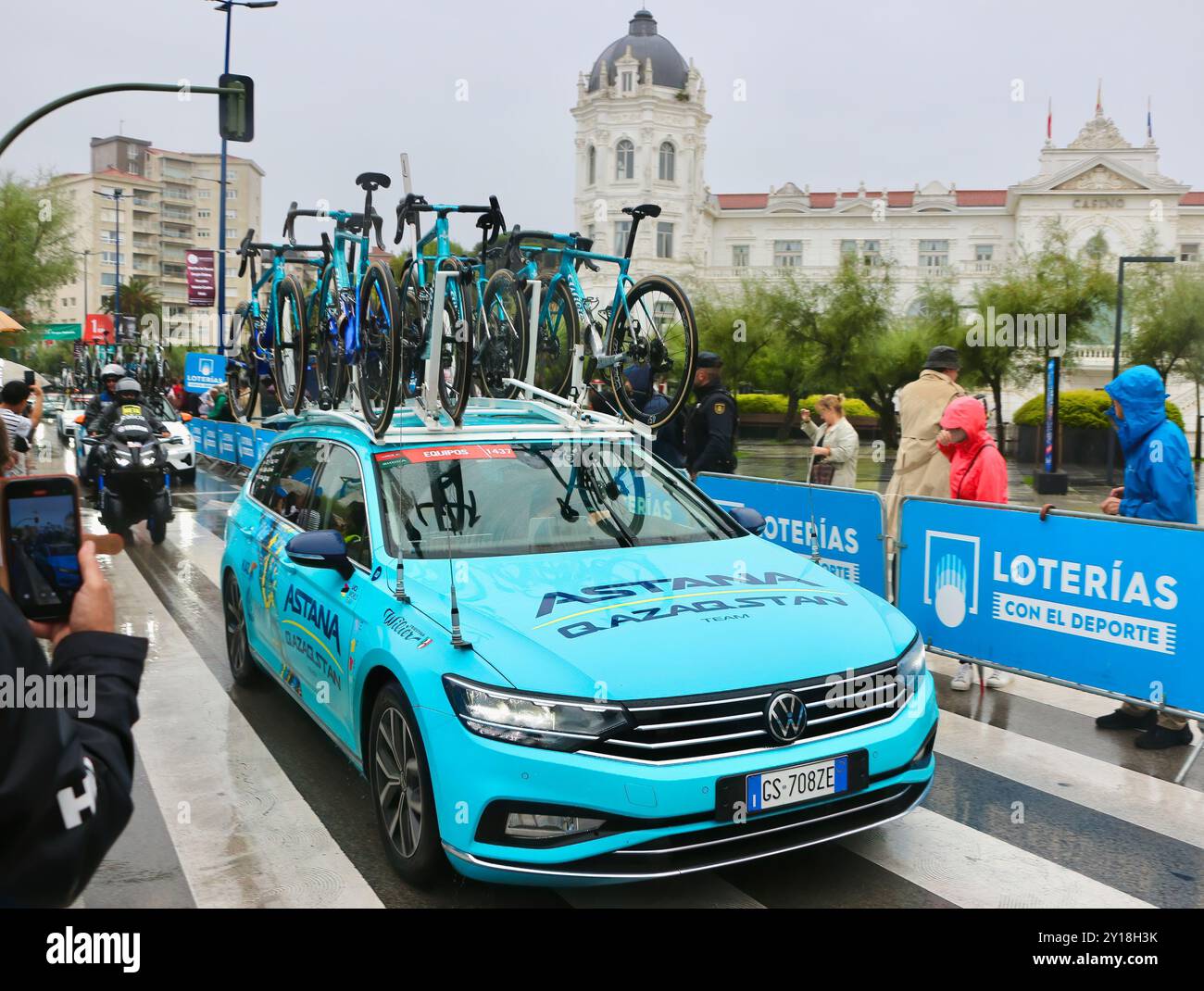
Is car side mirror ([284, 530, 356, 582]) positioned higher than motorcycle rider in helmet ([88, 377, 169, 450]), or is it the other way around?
motorcycle rider in helmet ([88, 377, 169, 450])

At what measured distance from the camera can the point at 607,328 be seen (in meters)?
7.08

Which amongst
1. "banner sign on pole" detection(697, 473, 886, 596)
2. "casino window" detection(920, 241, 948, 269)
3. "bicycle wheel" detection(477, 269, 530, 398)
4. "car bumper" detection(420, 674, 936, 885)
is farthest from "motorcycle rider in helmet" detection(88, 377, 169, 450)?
"casino window" detection(920, 241, 948, 269)

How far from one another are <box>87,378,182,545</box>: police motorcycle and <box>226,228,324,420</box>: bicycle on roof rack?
3356 millimetres

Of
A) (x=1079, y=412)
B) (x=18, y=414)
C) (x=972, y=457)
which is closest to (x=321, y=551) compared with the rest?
(x=972, y=457)

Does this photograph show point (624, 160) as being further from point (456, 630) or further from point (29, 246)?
point (456, 630)

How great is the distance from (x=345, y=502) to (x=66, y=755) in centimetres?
367

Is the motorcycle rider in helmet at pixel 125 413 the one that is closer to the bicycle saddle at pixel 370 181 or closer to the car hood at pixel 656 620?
the bicycle saddle at pixel 370 181

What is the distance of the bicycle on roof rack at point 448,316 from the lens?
6265 millimetres

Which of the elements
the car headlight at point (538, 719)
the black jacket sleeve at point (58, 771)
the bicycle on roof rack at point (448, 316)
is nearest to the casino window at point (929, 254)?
the bicycle on roof rack at point (448, 316)

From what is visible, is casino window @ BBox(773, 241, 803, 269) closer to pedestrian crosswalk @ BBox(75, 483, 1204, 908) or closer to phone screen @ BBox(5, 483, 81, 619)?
pedestrian crosswalk @ BBox(75, 483, 1204, 908)

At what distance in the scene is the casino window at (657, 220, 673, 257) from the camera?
8325cm

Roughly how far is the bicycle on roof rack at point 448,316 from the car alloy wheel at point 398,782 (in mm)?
2309

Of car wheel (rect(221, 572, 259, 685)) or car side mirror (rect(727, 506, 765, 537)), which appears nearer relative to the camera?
car side mirror (rect(727, 506, 765, 537))
